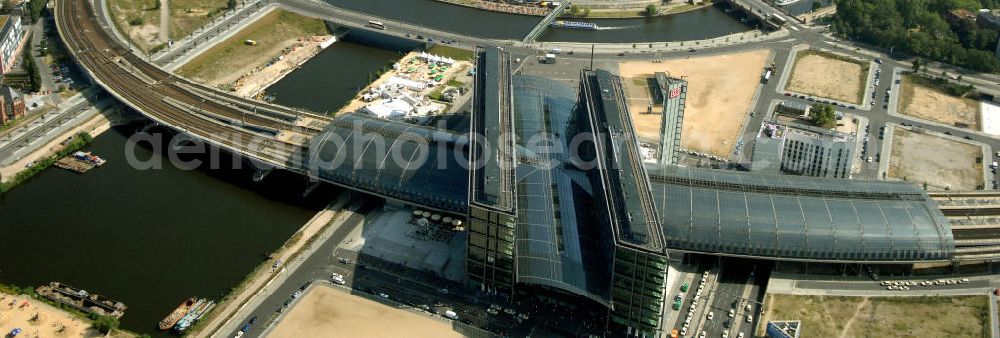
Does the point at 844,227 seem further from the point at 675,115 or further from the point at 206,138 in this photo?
the point at 206,138

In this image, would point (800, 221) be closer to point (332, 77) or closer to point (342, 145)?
point (342, 145)

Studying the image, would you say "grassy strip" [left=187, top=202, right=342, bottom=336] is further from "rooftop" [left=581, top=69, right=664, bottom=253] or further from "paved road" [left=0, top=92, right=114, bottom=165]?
"paved road" [left=0, top=92, right=114, bottom=165]

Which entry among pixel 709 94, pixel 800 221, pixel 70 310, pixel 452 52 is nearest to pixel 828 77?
pixel 709 94

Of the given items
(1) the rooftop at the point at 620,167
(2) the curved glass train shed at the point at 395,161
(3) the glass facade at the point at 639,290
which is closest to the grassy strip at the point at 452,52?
(1) the rooftop at the point at 620,167

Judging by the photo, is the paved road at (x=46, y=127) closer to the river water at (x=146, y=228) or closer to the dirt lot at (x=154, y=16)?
the river water at (x=146, y=228)


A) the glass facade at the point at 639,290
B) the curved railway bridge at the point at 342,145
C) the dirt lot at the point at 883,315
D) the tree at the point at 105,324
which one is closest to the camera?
the glass facade at the point at 639,290

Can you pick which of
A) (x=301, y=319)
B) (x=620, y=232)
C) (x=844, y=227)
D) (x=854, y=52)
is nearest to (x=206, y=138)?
(x=301, y=319)
